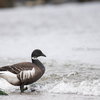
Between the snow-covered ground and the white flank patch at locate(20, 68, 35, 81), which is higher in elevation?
the white flank patch at locate(20, 68, 35, 81)

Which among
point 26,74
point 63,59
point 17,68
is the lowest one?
point 63,59

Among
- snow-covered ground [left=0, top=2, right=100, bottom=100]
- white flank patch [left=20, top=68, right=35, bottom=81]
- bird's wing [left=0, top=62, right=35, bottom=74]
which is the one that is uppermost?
bird's wing [left=0, top=62, right=35, bottom=74]

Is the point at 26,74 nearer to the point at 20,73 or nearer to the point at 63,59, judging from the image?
the point at 20,73

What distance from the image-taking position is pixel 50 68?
746 cm

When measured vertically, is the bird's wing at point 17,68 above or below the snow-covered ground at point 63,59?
above

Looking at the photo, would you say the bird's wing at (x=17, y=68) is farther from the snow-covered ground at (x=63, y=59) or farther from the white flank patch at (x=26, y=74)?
the snow-covered ground at (x=63, y=59)

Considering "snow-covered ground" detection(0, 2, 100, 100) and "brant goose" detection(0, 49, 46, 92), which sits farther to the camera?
"snow-covered ground" detection(0, 2, 100, 100)

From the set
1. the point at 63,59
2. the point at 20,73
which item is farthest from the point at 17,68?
the point at 63,59

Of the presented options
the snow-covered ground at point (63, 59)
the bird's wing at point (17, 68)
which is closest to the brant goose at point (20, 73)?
the bird's wing at point (17, 68)

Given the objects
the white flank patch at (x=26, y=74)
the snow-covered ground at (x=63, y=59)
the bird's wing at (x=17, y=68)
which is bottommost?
the snow-covered ground at (x=63, y=59)

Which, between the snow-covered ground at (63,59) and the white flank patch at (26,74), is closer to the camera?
the white flank patch at (26,74)

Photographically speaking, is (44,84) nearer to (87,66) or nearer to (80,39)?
(87,66)

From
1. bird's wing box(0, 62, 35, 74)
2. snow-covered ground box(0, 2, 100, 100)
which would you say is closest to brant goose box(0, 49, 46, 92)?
bird's wing box(0, 62, 35, 74)

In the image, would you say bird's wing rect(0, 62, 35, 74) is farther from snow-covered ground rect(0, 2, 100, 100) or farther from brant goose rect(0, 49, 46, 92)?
snow-covered ground rect(0, 2, 100, 100)
